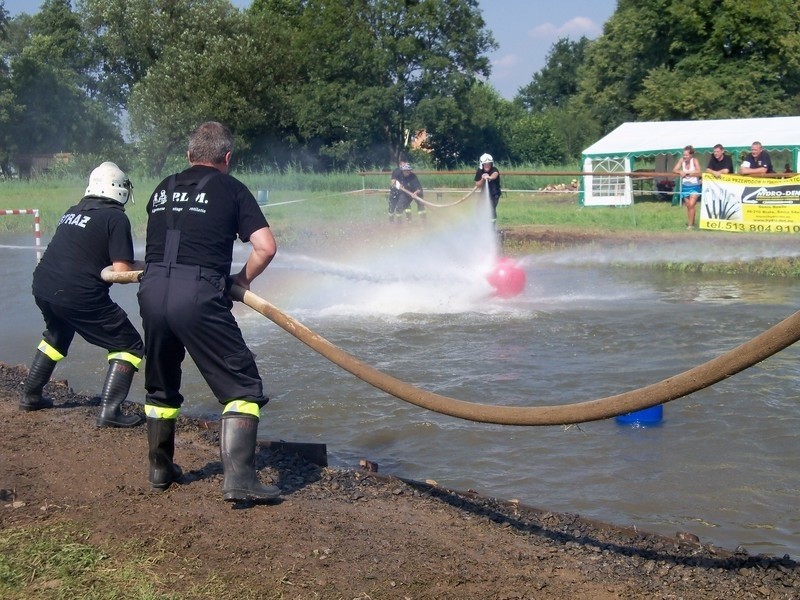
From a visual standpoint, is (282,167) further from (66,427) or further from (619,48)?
(66,427)

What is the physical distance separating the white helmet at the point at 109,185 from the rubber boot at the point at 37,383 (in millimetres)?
1325

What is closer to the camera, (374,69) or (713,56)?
(713,56)

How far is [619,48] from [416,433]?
48.7 meters

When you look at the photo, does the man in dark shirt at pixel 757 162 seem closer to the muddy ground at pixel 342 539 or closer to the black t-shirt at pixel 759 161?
the black t-shirt at pixel 759 161

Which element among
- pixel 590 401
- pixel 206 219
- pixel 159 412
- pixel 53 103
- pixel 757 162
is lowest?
pixel 159 412

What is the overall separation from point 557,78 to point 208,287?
9566cm

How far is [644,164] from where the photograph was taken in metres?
39.9

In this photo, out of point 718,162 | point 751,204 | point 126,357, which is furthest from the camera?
point 718,162

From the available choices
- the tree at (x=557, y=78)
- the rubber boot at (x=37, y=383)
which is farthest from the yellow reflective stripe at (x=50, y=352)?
the tree at (x=557, y=78)

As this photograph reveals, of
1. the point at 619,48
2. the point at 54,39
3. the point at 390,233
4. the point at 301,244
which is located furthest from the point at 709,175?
the point at 54,39

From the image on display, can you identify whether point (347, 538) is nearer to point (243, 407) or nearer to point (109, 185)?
point (243, 407)

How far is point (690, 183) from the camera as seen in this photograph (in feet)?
68.3

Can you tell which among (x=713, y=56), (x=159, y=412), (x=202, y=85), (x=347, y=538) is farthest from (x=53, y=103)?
(x=347, y=538)

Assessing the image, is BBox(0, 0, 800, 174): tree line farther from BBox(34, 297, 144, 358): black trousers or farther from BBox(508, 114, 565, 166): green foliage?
BBox(34, 297, 144, 358): black trousers
